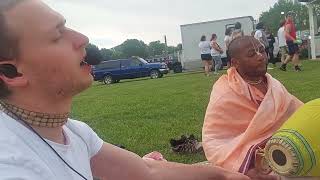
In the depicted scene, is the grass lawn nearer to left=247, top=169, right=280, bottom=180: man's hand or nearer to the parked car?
left=247, top=169, right=280, bottom=180: man's hand

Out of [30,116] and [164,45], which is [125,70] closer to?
[30,116]

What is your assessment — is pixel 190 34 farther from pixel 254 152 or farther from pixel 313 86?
pixel 254 152

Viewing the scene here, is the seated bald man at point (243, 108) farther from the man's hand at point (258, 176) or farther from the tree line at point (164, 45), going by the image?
the tree line at point (164, 45)

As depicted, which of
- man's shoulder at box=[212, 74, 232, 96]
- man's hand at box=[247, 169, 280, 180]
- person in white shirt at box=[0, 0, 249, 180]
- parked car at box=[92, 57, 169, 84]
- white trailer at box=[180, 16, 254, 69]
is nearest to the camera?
person in white shirt at box=[0, 0, 249, 180]

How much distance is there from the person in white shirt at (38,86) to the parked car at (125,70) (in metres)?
27.8

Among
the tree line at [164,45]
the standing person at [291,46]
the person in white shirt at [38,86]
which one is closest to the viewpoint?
the person in white shirt at [38,86]

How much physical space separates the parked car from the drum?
26.8 meters

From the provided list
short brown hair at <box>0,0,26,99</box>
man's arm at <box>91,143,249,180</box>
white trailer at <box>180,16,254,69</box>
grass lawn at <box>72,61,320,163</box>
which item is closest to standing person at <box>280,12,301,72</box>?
grass lawn at <box>72,61,320,163</box>

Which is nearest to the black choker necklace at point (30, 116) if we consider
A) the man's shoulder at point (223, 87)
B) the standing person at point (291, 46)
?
the man's shoulder at point (223, 87)

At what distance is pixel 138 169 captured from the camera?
6.93 feet

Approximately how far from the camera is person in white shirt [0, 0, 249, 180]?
150cm

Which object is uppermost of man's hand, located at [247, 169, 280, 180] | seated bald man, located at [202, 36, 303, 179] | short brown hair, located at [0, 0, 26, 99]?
short brown hair, located at [0, 0, 26, 99]

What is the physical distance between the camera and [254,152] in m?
3.67

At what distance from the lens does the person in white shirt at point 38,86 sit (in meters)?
1.50
